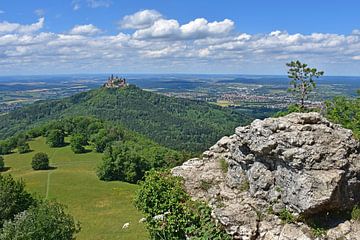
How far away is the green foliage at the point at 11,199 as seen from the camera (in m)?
36.2

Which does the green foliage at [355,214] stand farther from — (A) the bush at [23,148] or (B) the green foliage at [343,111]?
(A) the bush at [23,148]

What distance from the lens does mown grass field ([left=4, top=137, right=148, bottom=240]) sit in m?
48.9

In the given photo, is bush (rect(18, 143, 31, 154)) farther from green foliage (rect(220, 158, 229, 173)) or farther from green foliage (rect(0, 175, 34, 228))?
green foliage (rect(220, 158, 229, 173))

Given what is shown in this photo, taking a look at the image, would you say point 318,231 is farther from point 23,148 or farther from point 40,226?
point 23,148

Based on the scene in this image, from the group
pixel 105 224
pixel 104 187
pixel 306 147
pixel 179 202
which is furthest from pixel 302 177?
pixel 104 187

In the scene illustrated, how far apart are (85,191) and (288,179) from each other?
65.2 meters

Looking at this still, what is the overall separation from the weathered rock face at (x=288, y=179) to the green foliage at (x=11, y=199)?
854 inches

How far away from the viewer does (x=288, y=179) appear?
67.4 ft

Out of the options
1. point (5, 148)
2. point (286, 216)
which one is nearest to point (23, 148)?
point (5, 148)

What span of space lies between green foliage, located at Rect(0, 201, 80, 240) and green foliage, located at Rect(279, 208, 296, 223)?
17.0 meters

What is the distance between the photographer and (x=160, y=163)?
10419 centimetres

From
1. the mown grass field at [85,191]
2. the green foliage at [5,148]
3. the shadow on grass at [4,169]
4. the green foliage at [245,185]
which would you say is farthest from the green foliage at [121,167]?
the green foliage at [245,185]

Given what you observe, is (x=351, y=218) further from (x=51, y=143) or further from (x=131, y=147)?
(x=51, y=143)

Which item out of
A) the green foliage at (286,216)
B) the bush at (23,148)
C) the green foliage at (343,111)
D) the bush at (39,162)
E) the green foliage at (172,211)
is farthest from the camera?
the bush at (23,148)
